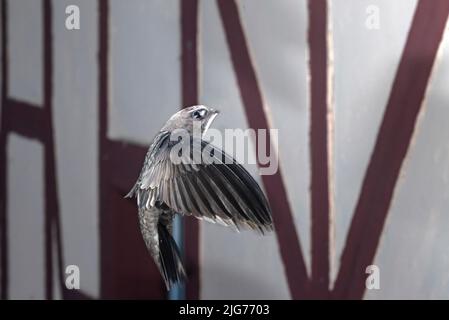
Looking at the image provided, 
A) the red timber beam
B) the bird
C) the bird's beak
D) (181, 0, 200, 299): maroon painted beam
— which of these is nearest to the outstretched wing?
the bird

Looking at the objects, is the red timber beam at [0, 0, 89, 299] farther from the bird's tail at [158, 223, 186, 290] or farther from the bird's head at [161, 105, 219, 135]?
the bird's head at [161, 105, 219, 135]

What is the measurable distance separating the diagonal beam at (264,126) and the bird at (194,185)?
0.42ft

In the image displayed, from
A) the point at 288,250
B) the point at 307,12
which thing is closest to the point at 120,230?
the point at 288,250

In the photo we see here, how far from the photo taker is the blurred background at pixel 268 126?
1.83 metres

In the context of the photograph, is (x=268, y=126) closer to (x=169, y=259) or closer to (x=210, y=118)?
(x=210, y=118)

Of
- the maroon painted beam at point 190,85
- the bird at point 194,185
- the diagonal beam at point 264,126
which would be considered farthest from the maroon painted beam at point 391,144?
the maroon painted beam at point 190,85

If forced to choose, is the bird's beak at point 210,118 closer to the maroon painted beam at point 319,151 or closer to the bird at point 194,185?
the bird at point 194,185

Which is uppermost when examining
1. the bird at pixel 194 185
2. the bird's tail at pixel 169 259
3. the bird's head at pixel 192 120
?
the bird's head at pixel 192 120

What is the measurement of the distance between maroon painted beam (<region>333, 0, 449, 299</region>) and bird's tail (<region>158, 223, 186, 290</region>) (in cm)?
44

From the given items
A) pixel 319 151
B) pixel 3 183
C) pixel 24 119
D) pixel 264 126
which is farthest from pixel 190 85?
pixel 3 183

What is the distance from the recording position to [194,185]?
1587mm

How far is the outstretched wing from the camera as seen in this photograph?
1.59 m

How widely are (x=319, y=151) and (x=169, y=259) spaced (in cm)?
50
